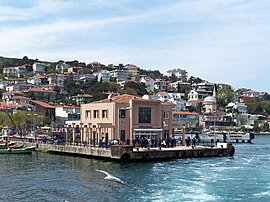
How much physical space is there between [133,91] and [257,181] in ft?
460

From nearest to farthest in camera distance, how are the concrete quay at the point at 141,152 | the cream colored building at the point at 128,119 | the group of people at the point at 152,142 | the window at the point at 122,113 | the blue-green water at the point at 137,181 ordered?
1. the blue-green water at the point at 137,181
2. the concrete quay at the point at 141,152
3. the group of people at the point at 152,142
4. the cream colored building at the point at 128,119
5. the window at the point at 122,113

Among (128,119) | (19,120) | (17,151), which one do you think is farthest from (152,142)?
(19,120)

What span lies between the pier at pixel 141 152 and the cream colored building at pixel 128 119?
4.04 metres

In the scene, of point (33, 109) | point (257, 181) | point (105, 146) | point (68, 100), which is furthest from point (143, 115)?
point (68, 100)

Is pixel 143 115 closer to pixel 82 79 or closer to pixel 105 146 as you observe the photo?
pixel 105 146

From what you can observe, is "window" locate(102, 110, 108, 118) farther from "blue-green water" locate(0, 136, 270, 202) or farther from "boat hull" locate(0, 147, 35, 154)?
"boat hull" locate(0, 147, 35, 154)

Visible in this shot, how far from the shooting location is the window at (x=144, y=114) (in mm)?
59688

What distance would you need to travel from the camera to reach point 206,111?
183750mm

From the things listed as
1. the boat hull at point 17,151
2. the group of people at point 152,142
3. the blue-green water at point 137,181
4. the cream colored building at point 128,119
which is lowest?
the blue-green water at point 137,181

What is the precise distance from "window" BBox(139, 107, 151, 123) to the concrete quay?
21.3 ft

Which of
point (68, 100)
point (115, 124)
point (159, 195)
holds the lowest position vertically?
point (159, 195)

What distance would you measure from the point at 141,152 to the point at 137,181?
48.3 ft

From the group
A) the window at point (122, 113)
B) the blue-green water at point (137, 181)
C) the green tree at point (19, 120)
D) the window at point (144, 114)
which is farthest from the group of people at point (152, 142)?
the green tree at point (19, 120)

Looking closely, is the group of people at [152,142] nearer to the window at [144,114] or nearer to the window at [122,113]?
the window at [144,114]
